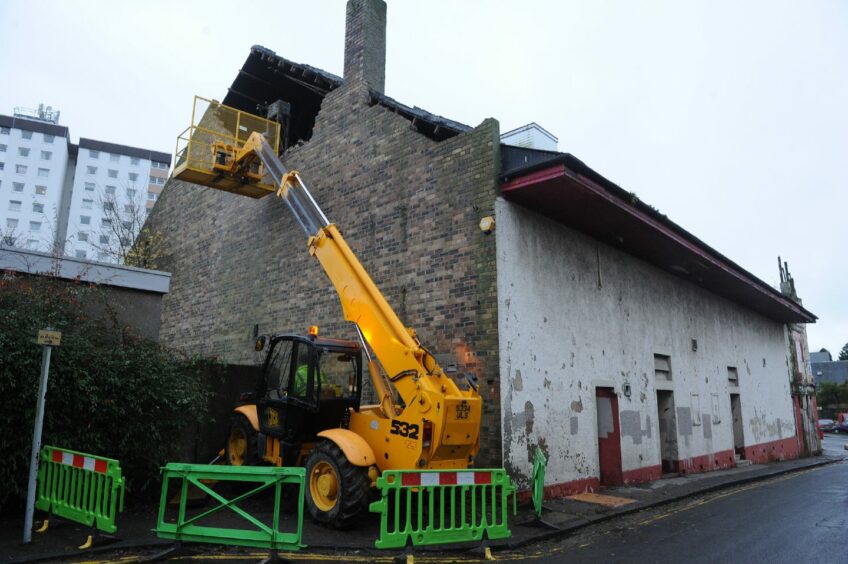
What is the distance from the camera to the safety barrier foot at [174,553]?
18.5 feet

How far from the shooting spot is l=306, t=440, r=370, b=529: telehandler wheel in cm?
664

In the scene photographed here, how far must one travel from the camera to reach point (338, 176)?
1273 centimetres

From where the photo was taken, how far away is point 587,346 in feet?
36.5

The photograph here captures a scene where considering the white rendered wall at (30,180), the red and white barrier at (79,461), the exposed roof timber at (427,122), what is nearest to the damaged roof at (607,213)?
the exposed roof timber at (427,122)

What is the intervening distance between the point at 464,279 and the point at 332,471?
3.91 meters

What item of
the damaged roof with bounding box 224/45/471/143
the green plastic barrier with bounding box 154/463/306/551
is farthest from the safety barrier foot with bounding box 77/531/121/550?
the damaged roof with bounding box 224/45/471/143

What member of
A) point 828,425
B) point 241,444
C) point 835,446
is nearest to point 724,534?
point 241,444

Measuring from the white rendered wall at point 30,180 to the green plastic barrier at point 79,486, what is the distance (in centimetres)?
7081

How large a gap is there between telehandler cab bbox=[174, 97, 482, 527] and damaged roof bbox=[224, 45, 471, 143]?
6172mm

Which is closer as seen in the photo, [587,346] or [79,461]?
[79,461]

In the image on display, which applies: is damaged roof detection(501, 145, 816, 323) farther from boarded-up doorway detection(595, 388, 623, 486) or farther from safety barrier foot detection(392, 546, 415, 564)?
safety barrier foot detection(392, 546, 415, 564)

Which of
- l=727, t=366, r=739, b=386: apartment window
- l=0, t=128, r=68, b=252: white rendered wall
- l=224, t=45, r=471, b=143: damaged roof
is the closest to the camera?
l=224, t=45, r=471, b=143: damaged roof

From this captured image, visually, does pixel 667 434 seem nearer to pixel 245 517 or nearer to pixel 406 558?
pixel 406 558

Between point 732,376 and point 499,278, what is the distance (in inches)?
484
